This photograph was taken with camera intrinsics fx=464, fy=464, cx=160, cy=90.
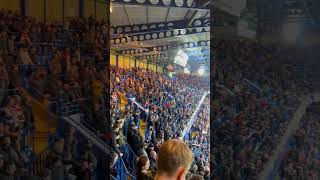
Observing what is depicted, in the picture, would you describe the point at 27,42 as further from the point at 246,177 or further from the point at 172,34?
the point at 246,177

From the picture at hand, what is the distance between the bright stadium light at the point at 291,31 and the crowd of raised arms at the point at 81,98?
1133 millimetres

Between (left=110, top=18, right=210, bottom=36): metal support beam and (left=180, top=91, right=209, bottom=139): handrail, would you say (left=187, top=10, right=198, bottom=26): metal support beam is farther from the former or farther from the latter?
(left=180, top=91, right=209, bottom=139): handrail

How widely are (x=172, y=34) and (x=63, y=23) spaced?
1387mm

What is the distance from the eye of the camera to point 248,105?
5246 millimetres

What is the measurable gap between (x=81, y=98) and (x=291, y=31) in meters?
2.38

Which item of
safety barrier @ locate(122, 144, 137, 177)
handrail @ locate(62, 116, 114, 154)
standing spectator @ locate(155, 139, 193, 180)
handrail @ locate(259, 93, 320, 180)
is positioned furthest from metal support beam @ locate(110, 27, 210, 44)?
standing spectator @ locate(155, 139, 193, 180)

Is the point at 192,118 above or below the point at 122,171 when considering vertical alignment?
above

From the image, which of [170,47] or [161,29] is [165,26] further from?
[170,47]

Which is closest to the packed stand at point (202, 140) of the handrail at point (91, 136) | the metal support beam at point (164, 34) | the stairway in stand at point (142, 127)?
the stairway in stand at point (142, 127)

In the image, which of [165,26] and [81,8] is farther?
[165,26]

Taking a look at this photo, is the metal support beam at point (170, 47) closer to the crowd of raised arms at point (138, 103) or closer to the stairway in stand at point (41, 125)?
the crowd of raised arms at point (138, 103)

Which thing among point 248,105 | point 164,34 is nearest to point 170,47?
point 164,34

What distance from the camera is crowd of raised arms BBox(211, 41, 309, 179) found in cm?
505

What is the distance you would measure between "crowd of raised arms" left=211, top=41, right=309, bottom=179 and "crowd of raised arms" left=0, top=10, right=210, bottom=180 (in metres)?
0.23
